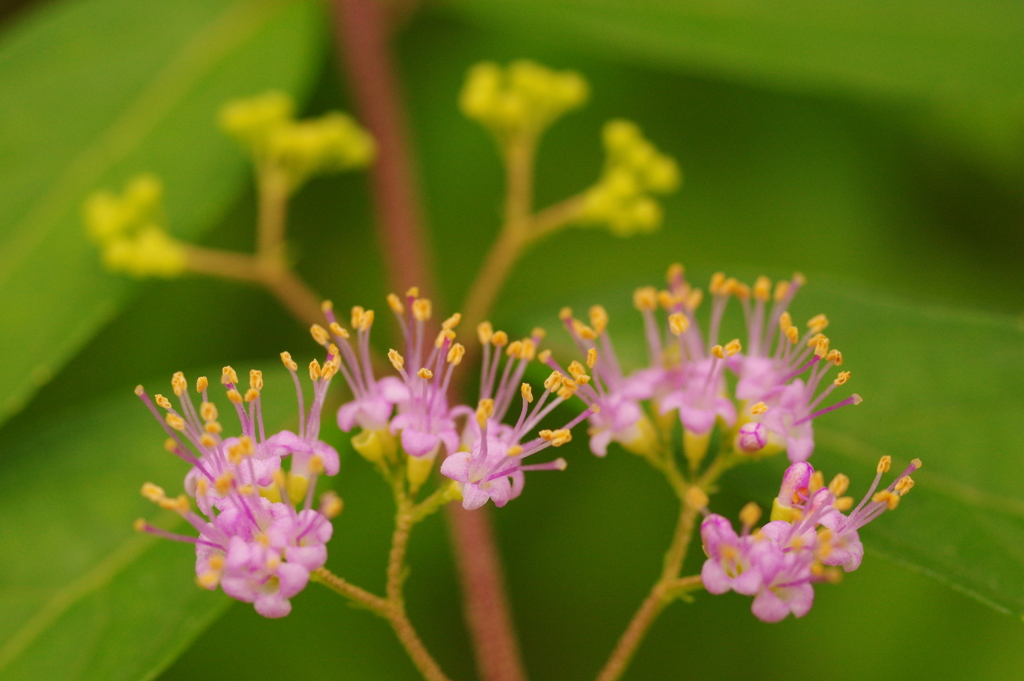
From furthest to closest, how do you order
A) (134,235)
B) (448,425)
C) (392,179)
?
1. (392,179)
2. (134,235)
3. (448,425)

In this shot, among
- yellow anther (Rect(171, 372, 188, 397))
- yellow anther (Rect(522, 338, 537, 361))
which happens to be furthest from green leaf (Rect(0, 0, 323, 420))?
yellow anther (Rect(522, 338, 537, 361))

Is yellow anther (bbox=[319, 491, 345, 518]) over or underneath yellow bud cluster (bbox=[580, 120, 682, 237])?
underneath

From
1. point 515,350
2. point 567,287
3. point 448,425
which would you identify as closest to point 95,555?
point 448,425

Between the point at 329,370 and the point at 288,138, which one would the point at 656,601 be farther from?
the point at 288,138

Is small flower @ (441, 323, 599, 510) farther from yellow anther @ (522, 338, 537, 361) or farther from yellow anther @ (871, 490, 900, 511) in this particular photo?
yellow anther @ (871, 490, 900, 511)

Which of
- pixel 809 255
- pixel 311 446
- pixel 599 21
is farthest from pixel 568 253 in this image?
pixel 311 446

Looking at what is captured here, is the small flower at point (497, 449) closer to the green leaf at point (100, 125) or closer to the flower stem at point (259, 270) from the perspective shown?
the flower stem at point (259, 270)
